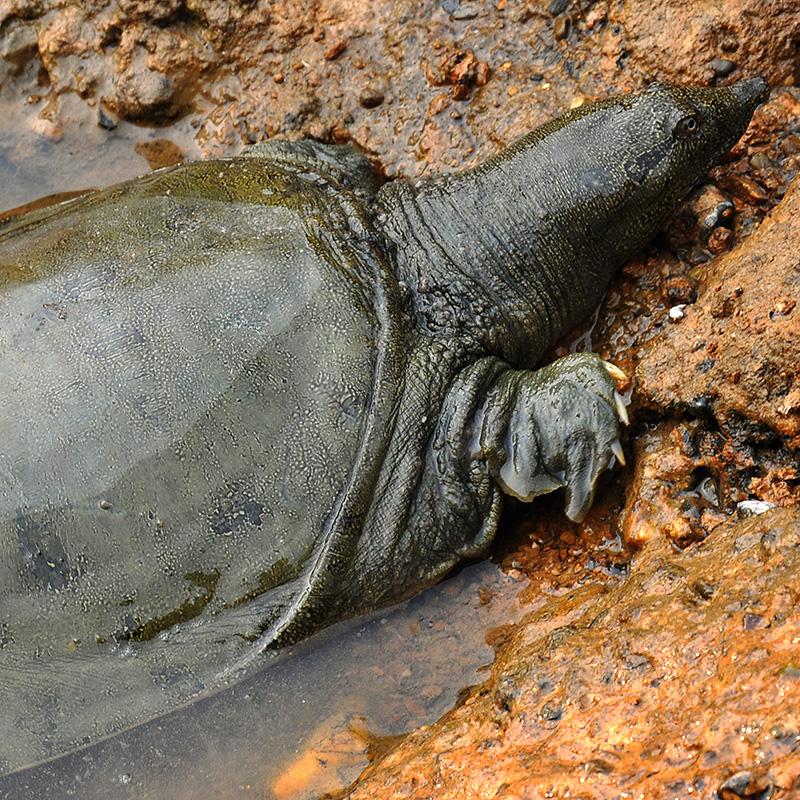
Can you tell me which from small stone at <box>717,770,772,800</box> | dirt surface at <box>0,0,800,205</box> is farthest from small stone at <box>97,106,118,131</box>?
small stone at <box>717,770,772,800</box>

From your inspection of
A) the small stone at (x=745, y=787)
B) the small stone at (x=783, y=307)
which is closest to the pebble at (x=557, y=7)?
the small stone at (x=783, y=307)

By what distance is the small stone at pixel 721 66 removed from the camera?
3.83 m

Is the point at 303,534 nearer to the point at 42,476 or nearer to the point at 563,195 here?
the point at 42,476

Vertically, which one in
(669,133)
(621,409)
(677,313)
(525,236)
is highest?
(669,133)

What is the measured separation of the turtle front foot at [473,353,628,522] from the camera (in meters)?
3.25

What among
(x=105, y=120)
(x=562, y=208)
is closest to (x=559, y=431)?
(x=562, y=208)

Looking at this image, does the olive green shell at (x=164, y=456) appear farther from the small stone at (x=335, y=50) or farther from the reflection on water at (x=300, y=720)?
the small stone at (x=335, y=50)

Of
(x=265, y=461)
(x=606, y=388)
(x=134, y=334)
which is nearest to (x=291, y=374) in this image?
(x=265, y=461)

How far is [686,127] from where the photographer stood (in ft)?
11.8

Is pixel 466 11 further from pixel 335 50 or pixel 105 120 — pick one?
pixel 105 120

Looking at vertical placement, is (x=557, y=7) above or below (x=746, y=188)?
above

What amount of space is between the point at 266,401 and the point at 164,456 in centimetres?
37

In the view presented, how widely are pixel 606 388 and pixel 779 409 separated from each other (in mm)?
556

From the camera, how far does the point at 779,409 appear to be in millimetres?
2973
